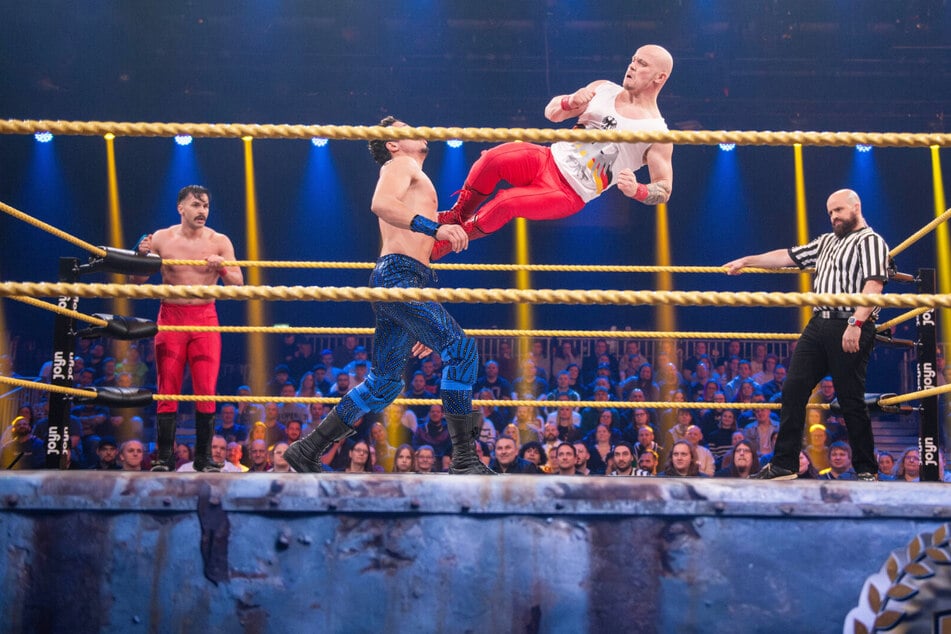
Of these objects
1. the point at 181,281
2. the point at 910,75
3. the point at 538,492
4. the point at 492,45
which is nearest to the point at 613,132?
the point at 538,492

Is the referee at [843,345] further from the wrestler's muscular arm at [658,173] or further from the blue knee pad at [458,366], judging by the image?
the blue knee pad at [458,366]

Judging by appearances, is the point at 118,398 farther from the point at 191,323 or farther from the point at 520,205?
the point at 520,205

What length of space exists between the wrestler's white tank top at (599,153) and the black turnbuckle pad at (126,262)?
60.0 inches

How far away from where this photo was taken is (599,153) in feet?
8.36

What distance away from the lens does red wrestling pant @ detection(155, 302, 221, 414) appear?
3174mm

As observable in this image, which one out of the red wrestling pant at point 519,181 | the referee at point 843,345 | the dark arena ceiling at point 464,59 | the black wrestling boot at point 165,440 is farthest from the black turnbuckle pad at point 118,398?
the dark arena ceiling at point 464,59

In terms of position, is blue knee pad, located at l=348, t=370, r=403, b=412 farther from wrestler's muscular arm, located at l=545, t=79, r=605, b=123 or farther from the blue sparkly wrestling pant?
wrestler's muscular arm, located at l=545, t=79, r=605, b=123

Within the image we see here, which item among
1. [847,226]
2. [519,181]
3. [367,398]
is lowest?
[367,398]

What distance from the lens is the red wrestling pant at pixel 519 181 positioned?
251cm

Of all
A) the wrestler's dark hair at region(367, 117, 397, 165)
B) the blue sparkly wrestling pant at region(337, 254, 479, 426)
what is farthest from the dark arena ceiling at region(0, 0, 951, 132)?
the blue sparkly wrestling pant at region(337, 254, 479, 426)

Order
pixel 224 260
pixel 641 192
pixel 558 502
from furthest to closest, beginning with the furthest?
pixel 224 260 < pixel 641 192 < pixel 558 502

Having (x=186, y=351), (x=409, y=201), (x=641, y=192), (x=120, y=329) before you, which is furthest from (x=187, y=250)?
(x=641, y=192)

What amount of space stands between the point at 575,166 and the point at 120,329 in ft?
5.33

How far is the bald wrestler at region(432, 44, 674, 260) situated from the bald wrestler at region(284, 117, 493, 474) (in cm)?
16
